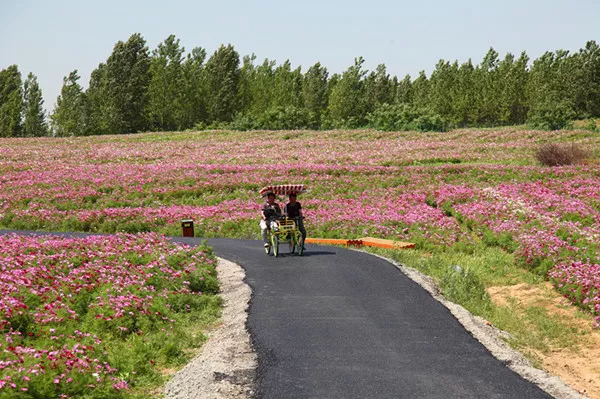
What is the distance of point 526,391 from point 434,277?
31.9 ft

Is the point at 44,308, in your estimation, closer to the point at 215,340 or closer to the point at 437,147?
the point at 215,340

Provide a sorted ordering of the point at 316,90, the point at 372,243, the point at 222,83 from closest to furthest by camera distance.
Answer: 1. the point at 372,243
2. the point at 222,83
3. the point at 316,90

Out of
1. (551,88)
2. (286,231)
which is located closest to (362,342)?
(286,231)

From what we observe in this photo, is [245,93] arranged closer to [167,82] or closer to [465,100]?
[167,82]

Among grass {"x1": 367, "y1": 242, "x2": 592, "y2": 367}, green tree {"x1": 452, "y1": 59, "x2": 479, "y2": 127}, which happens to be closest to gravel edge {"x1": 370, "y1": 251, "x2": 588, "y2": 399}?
grass {"x1": 367, "y1": 242, "x2": 592, "y2": 367}

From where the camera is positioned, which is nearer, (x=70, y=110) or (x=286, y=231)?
(x=286, y=231)

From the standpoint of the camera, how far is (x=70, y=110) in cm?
10488

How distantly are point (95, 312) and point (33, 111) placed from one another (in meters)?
104

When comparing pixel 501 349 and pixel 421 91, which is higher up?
pixel 421 91

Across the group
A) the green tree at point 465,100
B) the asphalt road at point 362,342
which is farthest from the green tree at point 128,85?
the asphalt road at point 362,342

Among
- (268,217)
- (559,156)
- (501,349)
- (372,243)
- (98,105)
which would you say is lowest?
(501,349)

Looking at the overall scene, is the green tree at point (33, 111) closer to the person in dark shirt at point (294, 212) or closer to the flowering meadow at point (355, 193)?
the flowering meadow at point (355, 193)

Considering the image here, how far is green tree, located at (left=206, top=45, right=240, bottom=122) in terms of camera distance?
101 meters

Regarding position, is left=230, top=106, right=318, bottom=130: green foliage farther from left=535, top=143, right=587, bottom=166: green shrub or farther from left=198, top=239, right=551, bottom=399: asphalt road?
left=198, top=239, right=551, bottom=399: asphalt road
